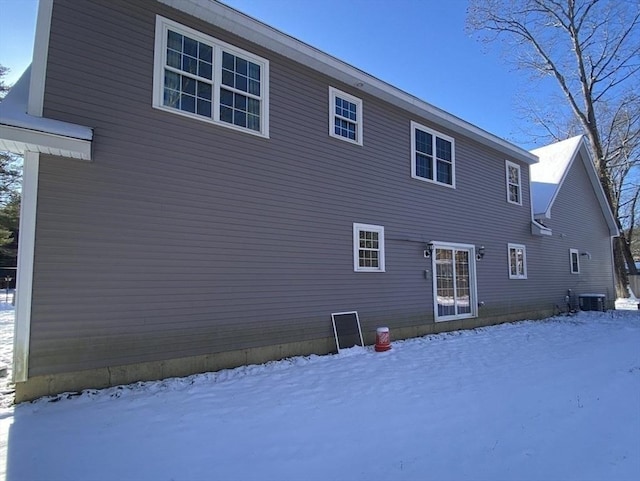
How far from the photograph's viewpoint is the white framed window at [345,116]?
802cm

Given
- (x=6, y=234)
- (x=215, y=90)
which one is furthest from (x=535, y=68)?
(x=6, y=234)

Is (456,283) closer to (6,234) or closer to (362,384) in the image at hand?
(362,384)

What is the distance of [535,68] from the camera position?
21.1 metres

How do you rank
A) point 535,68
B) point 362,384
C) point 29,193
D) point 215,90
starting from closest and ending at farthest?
point 29,193 → point 362,384 → point 215,90 → point 535,68

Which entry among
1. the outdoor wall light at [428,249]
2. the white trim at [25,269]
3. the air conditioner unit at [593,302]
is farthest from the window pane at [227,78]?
the air conditioner unit at [593,302]

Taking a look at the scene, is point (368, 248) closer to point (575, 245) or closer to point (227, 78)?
point (227, 78)

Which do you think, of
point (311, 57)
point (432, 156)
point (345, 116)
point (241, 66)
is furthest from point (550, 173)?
point (241, 66)

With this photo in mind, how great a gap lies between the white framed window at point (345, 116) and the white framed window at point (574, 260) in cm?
1159

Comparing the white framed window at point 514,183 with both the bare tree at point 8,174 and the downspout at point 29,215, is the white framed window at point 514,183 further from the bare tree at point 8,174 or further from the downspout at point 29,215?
the bare tree at point 8,174

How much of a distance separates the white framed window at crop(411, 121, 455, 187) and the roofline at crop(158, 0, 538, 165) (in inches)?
14.0

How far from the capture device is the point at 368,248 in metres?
8.52

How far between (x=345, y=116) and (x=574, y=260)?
492 inches

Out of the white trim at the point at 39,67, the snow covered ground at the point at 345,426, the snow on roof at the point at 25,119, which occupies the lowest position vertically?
the snow covered ground at the point at 345,426

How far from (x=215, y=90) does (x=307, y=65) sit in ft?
6.79
